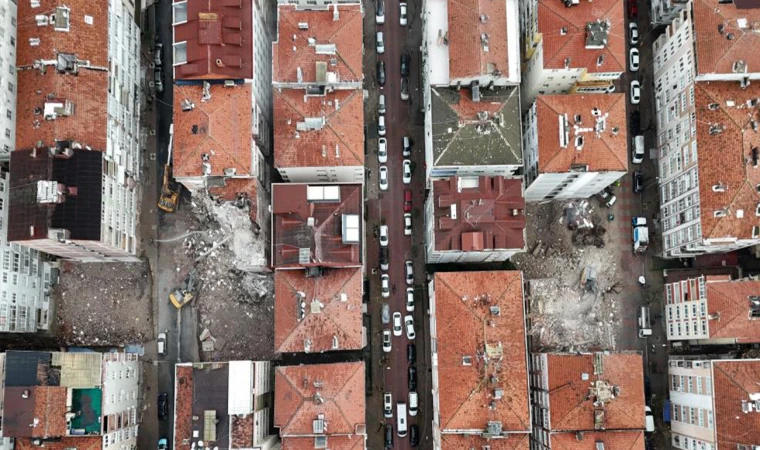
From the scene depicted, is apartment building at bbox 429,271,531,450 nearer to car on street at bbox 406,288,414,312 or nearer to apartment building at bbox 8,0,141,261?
car on street at bbox 406,288,414,312

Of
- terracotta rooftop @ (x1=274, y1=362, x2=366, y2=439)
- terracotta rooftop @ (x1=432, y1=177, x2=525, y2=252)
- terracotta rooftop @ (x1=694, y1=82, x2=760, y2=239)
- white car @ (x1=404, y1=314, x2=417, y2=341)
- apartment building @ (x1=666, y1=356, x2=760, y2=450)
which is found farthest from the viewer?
white car @ (x1=404, y1=314, x2=417, y2=341)

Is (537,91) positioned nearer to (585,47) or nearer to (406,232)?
(585,47)

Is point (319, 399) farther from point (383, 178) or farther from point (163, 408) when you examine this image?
point (383, 178)

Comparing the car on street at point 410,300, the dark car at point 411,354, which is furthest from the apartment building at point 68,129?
the dark car at point 411,354

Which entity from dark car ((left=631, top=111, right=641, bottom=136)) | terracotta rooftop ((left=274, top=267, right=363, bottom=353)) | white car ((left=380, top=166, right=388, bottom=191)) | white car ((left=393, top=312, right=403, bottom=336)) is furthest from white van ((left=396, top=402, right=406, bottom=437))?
dark car ((left=631, top=111, right=641, bottom=136))

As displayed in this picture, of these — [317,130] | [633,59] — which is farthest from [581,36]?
[317,130]

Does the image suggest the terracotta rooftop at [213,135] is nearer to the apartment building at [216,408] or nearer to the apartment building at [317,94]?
the apartment building at [317,94]
